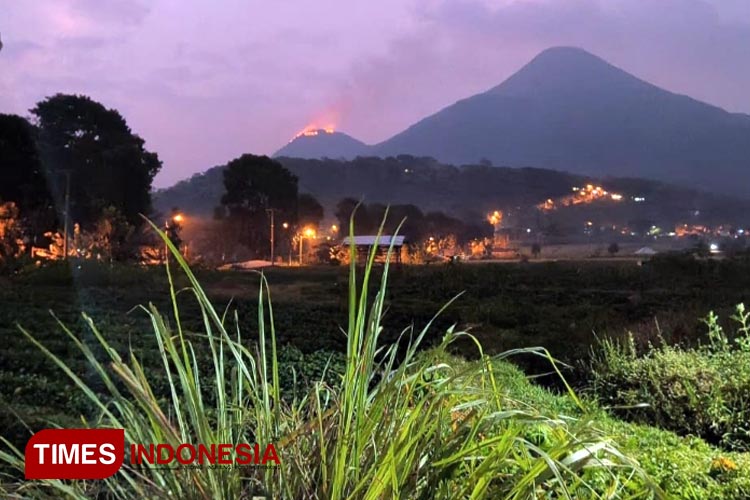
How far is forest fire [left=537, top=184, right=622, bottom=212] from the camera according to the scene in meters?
8.30

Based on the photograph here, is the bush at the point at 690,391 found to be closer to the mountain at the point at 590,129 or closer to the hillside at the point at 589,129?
the hillside at the point at 589,129

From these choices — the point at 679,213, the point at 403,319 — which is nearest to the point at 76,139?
the point at 403,319

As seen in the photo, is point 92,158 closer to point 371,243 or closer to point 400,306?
point 400,306

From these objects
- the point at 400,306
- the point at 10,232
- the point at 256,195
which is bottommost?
the point at 400,306

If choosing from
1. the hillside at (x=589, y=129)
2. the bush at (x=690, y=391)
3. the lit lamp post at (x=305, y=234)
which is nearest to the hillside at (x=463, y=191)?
the lit lamp post at (x=305, y=234)

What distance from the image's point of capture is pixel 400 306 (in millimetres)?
5129

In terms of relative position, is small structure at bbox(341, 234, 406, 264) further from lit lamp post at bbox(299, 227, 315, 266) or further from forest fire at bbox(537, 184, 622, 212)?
forest fire at bbox(537, 184, 622, 212)

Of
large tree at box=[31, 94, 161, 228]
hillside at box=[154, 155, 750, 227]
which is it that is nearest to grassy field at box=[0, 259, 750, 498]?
large tree at box=[31, 94, 161, 228]

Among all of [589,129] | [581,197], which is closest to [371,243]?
[581,197]

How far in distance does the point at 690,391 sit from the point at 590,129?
11.1m

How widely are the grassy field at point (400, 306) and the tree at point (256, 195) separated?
1.04 meters

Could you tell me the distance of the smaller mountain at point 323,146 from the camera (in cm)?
703

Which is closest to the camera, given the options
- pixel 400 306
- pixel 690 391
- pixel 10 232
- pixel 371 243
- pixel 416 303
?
pixel 371 243

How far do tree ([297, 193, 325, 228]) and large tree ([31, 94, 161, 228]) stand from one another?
1.86 metres
